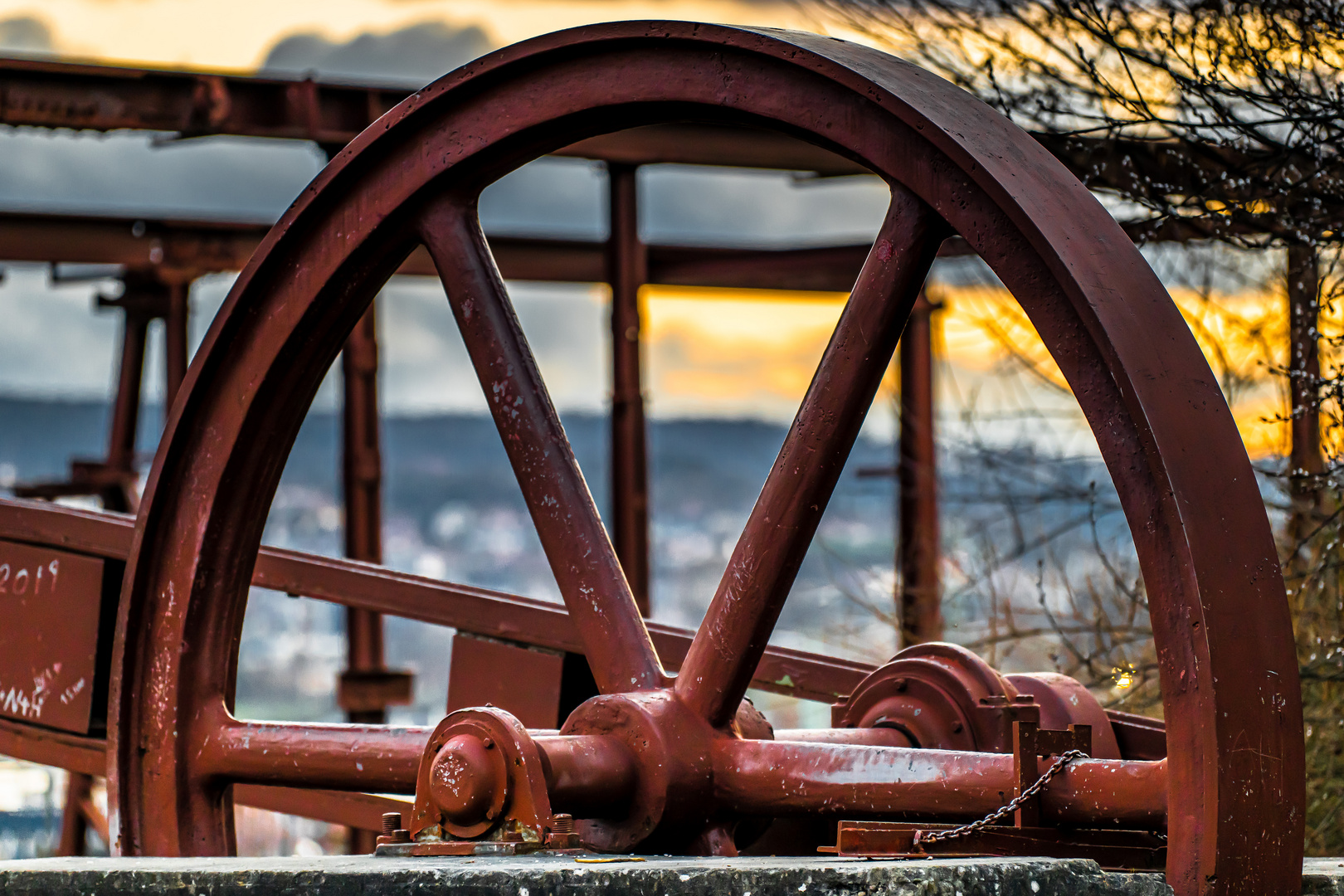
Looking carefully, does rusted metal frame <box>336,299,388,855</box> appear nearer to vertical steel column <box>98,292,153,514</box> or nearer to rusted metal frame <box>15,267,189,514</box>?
rusted metal frame <box>15,267,189,514</box>

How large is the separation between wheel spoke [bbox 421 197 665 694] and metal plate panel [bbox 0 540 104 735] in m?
1.49

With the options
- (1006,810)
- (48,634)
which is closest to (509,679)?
(48,634)

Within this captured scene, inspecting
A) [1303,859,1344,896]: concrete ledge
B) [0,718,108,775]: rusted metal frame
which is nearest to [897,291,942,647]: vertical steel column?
[0,718,108,775]: rusted metal frame

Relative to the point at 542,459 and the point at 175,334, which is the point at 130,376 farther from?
the point at 542,459

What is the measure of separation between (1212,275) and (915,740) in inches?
215

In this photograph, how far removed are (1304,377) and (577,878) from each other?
121 inches

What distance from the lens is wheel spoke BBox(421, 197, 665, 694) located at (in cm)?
337

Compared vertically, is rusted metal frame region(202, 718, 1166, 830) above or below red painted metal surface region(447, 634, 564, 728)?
below

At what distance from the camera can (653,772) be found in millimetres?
3105

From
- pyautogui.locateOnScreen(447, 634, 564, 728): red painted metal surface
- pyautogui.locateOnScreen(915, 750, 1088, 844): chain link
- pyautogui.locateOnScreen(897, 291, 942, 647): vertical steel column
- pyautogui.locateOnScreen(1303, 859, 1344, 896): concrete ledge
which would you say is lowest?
pyautogui.locateOnScreen(1303, 859, 1344, 896): concrete ledge

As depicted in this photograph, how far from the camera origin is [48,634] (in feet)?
14.9

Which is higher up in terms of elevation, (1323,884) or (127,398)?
(127,398)

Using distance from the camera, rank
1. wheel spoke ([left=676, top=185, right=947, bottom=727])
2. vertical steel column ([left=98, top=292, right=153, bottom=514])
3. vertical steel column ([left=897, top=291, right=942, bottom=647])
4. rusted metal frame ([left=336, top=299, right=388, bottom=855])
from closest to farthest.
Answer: wheel spoke ([left=676, top=185, right=947, bottom=727]) < rusted metal frame ([left=336, top=299, right=388, bottom=855]) < vertical steel column ([left=897, top=291, right=942, bottom=647]) < vertical steel column ([left=98, top=292, right=153, bottom=514])

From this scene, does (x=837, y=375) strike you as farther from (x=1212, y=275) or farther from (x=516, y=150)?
(x=1212, y=275)
